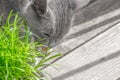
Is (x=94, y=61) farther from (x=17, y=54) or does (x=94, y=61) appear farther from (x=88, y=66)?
(x=17, y=54)

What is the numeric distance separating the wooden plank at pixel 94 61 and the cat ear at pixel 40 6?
0.33m

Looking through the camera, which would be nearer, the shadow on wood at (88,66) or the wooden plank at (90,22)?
the shadow on wood at (88,66)

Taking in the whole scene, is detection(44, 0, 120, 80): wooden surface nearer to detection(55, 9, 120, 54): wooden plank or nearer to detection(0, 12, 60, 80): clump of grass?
detection(55, 9, 120, 54): wooden plank

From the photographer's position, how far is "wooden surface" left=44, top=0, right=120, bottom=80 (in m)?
1.55

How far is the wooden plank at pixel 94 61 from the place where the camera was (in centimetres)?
154

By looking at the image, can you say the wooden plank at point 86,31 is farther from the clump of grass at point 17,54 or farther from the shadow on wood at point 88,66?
the clump of grass at point 17,54

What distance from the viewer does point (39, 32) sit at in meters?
1.31

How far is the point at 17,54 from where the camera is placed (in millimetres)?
1281

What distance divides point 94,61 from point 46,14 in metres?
0.41

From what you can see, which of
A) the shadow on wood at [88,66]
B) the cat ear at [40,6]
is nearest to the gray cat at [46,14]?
the cat ear at [40,6]

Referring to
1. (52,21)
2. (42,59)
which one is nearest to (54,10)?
(52,21)

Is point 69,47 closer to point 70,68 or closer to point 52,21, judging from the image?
point 70,68

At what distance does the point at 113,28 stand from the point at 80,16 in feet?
0.45

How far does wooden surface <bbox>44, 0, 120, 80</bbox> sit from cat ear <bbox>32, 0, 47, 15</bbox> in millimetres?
291
